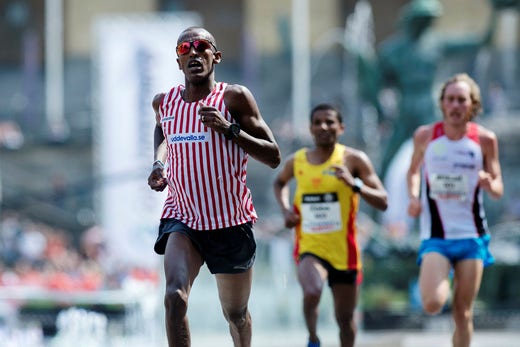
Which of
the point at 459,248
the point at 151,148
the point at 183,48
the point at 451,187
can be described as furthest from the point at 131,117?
the point at 183,48

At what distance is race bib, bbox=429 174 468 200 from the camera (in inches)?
324

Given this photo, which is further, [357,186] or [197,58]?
[357,186]

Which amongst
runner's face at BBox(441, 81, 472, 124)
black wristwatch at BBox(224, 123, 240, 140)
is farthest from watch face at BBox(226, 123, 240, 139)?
runner's face at BBox(441, 81, 472, 124)

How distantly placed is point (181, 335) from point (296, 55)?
90.2 feet

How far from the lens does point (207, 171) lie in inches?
265

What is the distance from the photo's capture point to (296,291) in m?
14.5

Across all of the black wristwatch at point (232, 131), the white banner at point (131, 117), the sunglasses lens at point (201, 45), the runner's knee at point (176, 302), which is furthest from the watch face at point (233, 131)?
the white banner at point (131, 117)

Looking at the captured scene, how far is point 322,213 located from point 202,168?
91.1 inches

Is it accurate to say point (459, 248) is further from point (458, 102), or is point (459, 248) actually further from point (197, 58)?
point (197, 58)

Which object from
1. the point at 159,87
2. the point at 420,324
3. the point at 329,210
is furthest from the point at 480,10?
the point at 329,210

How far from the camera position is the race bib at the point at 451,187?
8.23m

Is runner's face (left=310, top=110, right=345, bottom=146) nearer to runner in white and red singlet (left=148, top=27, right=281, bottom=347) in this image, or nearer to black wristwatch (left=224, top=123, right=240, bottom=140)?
runner in white and red singlet (left=148, top=27, right=281, bottom=347)

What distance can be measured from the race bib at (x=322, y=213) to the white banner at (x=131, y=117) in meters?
9.47

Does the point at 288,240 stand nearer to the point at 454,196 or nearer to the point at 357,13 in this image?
the point at 454,196
